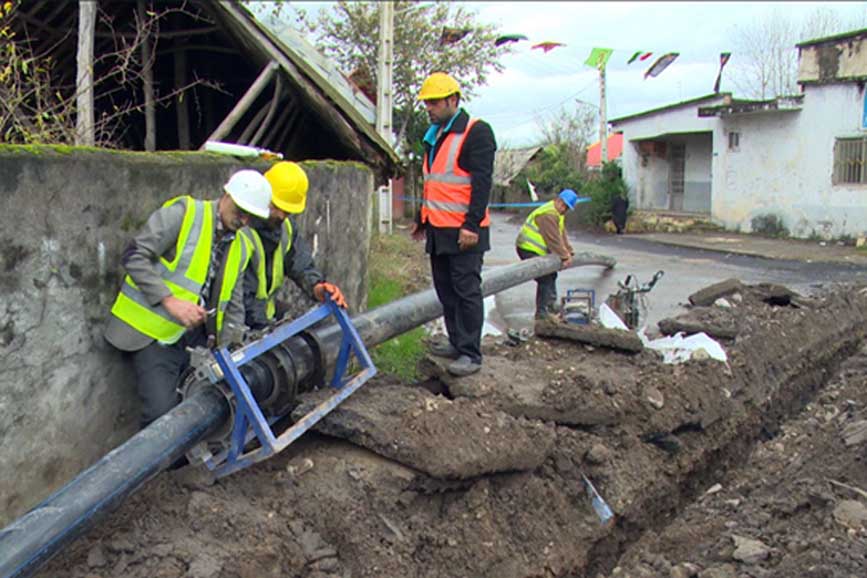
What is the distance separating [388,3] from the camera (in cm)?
1761

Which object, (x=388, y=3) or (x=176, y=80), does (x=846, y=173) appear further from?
(x=176, y=80)

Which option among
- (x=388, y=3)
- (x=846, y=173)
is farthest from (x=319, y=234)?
(x=846, y=173)

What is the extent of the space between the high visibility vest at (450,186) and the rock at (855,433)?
8.30ft

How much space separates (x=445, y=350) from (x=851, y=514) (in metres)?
2.53

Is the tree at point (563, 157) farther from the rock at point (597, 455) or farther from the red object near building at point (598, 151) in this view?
the rock at point (597, 455)

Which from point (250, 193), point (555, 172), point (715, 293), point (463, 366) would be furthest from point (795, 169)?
point (250, 193)

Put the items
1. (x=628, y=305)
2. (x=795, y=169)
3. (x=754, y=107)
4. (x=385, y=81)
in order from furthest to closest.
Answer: (x=754, y=107) < (x=795, y=169) < (x=385, y=81) < (x=628, y=305)

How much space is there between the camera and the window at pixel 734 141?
22.6 meters

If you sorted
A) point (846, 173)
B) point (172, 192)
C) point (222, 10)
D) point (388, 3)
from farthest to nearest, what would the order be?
point (846, 173) < point (388, 3) < point (222, 10) < point (172, 192)

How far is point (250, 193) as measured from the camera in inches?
157

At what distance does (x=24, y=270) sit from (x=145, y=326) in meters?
0.63

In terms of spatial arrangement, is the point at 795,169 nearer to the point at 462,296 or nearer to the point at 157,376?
the point at 462,296

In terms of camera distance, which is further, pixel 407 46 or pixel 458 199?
pixel 407 46

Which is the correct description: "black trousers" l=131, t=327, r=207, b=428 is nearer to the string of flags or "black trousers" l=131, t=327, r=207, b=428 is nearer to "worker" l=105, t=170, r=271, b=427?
"worker" l=105, t=170, r=271, b=427
